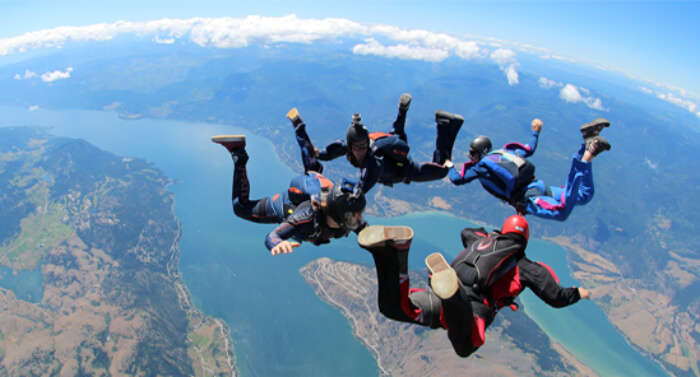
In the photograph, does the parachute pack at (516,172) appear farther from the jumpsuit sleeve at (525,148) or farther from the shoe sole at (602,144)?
the shoe sole at (602,144)

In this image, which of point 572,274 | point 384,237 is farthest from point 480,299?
point 572,274

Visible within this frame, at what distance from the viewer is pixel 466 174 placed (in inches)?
190

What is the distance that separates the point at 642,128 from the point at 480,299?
266303 mm

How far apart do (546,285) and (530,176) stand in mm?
1665

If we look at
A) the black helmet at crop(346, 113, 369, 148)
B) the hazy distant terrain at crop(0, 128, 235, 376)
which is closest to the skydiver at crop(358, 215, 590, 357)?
the black helmet at crop(346, 113, 369, 148)

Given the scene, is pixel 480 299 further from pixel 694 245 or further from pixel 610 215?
pixel 694 245

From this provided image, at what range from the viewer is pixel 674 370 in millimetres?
66625

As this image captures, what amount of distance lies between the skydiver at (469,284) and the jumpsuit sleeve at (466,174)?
106 cm

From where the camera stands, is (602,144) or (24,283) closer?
(602,144)

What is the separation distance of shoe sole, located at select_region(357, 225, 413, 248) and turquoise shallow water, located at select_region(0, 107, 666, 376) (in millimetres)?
63607

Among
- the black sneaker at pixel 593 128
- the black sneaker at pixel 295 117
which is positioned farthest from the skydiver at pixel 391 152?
the black sneaker at pixel 593 128

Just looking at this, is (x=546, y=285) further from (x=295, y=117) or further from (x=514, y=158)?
(x=295, y=117)

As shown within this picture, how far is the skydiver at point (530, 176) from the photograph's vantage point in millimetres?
3766

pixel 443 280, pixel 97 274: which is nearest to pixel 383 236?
pixel 443 280
